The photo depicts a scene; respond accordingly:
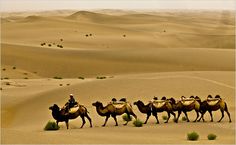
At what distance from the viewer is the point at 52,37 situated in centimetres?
7056

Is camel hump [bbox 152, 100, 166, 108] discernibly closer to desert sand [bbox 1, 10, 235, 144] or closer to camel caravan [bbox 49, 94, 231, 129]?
camel caravan [bbox 49, 94, 231, 129]

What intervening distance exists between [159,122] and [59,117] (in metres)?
3.86

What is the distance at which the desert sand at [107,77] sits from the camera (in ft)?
53.2

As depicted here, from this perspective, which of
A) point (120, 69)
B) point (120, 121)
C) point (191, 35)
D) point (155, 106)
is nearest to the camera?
point (155, 106)

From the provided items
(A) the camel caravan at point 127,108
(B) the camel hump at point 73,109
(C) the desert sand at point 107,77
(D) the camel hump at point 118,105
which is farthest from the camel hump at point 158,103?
(B) the camel hump at point 73,109

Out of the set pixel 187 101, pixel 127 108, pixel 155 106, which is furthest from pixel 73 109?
pixel 187 101

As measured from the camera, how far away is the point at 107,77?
35375 mm

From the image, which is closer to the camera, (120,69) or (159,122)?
(159,122)

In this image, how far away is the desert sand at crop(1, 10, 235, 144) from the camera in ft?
53.2

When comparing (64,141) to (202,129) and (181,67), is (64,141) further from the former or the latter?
(181,67)

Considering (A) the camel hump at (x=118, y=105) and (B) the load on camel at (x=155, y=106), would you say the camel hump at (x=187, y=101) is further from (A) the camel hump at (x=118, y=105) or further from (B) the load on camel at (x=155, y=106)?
(A) the camel hump at (x=118, y=105)

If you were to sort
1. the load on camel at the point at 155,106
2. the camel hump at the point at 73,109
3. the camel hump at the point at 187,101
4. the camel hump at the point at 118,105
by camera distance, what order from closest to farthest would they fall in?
the camel hump at the point at 73,109 → the camel hump at the point at 118,105 → the load on camel at the point at 155,106 → the camel hump at the point at 187,101

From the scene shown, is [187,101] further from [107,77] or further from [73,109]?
[107,77]

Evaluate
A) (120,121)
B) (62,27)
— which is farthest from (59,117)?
(62,27)
